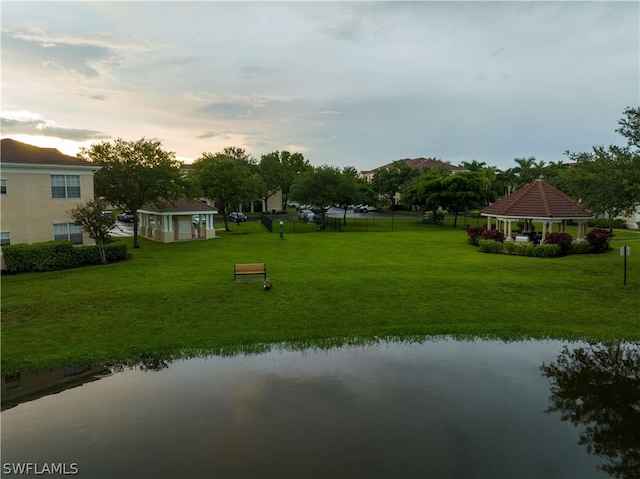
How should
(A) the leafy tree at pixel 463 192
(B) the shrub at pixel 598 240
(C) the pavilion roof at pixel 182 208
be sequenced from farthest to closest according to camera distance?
(A) the leafy tree at pixel 463 192, (C) the pavilion roof at pixel 182 208, (B) the shrub at pixel 598 240

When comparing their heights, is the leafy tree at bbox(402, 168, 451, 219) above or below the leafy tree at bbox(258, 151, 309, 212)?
below

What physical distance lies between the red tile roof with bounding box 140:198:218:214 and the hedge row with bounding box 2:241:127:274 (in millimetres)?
11786

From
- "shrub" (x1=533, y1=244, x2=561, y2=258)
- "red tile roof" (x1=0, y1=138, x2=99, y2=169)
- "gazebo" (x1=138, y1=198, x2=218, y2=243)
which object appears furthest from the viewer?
"gazebo" (x1=138, y1=198, x2=218, y2=243)

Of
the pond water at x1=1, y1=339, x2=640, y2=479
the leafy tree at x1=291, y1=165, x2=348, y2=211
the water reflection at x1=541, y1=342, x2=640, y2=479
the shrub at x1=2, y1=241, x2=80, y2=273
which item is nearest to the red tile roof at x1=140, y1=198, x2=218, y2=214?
the shrub at x1=2, y1=241, x2=80, y2=273

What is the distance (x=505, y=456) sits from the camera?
7.39m

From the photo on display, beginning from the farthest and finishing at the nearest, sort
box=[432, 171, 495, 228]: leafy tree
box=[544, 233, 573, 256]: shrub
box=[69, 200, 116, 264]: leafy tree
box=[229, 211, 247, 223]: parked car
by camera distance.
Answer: box=[229, 211, 247, 223]: parked car, box=[432, 171, 495, 228]: leafy tree, box=[544, 233, 573, 256]: shrub, box=[69, 200, 116, 264]: leafy tree

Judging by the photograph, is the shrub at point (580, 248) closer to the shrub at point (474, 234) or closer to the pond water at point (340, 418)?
the shrub at point (474, 234)

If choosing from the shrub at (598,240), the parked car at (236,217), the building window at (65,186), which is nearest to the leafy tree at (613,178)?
the shrub at (598,240)

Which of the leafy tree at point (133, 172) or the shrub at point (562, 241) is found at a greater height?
the leafy tree at point (133, 172)

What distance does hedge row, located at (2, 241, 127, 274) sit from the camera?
2238 centimetres

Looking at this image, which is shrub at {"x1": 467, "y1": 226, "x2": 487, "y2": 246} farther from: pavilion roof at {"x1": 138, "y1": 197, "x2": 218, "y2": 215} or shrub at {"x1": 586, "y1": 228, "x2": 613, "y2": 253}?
pavilion roof at {"x1": 138, "y1": 197, "x2": 218, "y2": 215}

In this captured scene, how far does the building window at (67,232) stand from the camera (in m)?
27.2

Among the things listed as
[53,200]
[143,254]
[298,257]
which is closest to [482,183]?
[298,257]

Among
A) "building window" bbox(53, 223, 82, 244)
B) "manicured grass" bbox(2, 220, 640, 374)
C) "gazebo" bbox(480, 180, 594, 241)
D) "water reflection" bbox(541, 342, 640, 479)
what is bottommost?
"water reflection" bbox(541, 342, 640, 479)
